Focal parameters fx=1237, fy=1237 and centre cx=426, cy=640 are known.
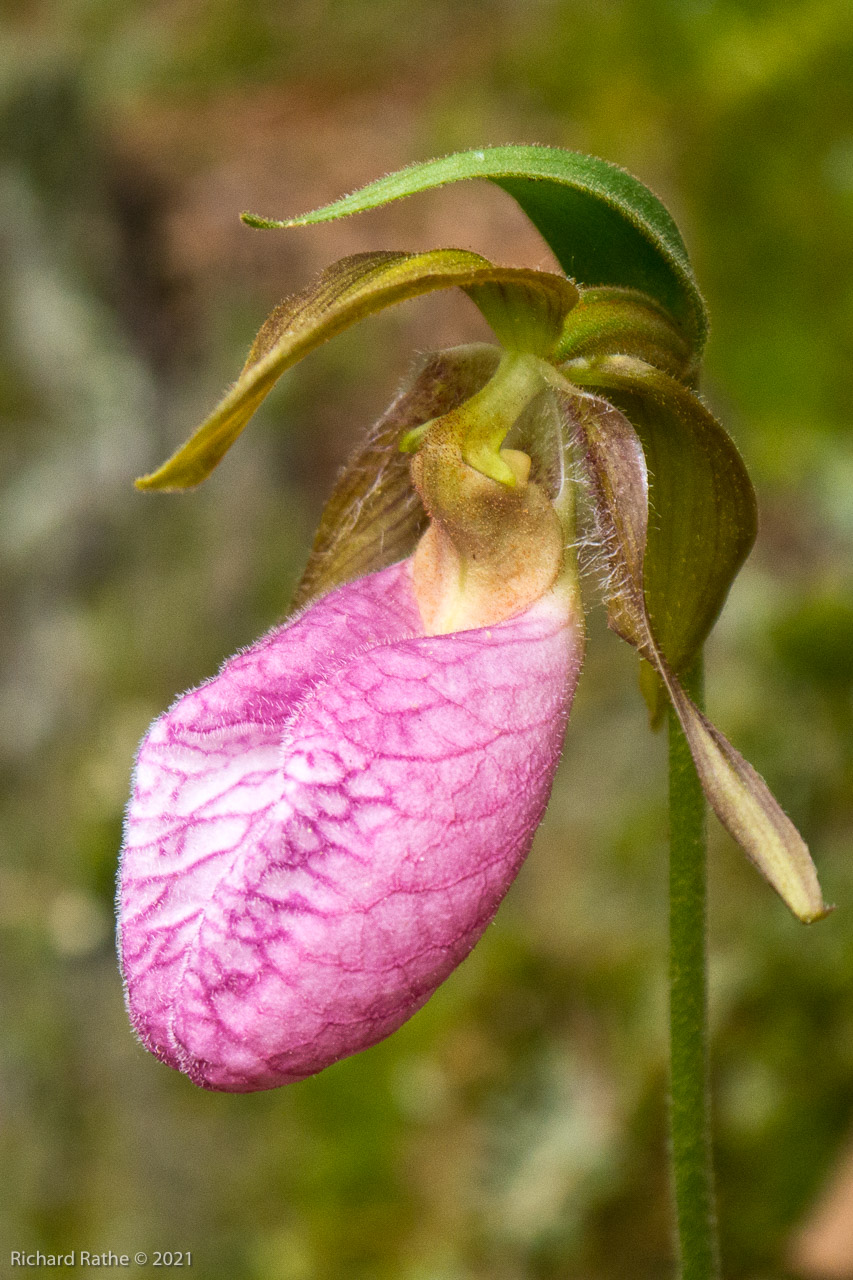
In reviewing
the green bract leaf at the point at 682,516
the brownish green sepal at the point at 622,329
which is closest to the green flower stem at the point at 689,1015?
the green bract leaf at the point at 682,516

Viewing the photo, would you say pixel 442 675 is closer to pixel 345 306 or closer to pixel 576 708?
pixel 345 306

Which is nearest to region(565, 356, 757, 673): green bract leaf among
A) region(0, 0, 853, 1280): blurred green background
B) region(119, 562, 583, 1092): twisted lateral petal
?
region(119, 562, 583, 1092): twisted lateral petal

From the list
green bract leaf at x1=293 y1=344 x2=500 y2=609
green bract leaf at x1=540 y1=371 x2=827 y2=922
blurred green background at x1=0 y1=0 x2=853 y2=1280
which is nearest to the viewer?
green bract leaf at x1=540 y1=371 x2=827 y2=922

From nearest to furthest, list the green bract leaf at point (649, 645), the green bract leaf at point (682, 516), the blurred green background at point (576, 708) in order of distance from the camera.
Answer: the green bract leaf at point (649, 645)
the green bract leaf at point (682, 516)
the blurred green background at point (576, 708)

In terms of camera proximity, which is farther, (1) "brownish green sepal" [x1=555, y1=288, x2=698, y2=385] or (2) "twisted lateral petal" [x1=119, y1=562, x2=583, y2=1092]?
(1) "brownish green sepal" [x1=555, y1=288, x2=698, y2=385]

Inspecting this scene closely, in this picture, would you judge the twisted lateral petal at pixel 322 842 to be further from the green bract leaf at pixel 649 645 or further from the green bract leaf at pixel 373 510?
the green bract leaf at pixel 373 510

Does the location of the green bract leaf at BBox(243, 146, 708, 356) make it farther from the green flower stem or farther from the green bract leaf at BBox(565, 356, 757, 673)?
the green flower stem
